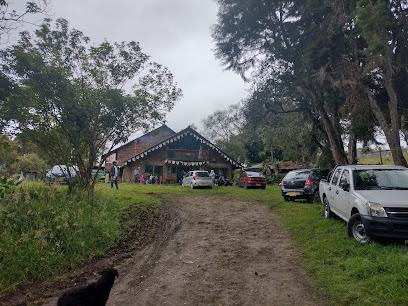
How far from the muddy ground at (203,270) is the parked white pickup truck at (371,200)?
59.7 inches

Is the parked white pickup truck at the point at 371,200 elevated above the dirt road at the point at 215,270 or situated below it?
above

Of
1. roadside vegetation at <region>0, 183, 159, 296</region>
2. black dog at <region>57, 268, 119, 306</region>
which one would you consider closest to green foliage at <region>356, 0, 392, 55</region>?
roadside vegetation at <region>0, 183, 159, 296</region>

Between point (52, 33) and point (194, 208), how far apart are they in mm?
8542

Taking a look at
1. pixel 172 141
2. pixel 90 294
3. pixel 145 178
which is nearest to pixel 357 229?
pixel 90 294

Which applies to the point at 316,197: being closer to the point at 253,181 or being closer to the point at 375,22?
the point at 375,22

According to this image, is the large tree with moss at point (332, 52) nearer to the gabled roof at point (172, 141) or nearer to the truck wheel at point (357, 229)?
the truck wheel at point (357, 229)

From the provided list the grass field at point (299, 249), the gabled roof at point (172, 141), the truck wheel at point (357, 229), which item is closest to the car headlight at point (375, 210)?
the truck wheel at point (357, 229)

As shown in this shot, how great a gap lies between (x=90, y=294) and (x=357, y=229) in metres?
5.44

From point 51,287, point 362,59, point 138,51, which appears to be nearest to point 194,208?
point 138,51

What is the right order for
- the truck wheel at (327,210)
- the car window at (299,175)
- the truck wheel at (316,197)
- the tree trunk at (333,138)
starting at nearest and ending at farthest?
the truck wheel at (327,210) < the truck wheel at (316,197) < the car window at (299,175) < the tree trunk at (333,138)

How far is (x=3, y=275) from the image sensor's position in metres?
4.53

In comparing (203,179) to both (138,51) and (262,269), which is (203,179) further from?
(262,269)

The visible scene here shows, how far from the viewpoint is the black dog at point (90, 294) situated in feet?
10.9

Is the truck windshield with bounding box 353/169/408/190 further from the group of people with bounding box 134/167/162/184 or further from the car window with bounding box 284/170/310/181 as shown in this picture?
the group of people with bounding box 134/167/162/184
